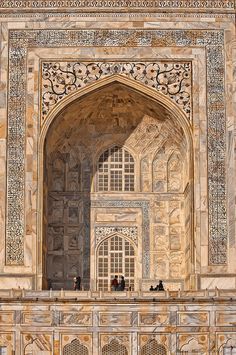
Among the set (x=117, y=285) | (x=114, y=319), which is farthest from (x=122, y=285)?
(x=114, y=319)

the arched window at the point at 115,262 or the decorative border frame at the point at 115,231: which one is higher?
the decorative border frame at the point at 115,231

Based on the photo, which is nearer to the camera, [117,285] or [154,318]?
[154,318]

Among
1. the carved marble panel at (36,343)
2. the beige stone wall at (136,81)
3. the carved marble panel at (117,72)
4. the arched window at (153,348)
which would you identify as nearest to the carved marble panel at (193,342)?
the arched window at (153,348)

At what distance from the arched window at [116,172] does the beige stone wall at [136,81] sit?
2.20 metres

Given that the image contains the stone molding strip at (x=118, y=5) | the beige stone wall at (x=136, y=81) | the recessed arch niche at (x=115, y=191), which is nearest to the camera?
the beige stone wall at (x=136, y=81)

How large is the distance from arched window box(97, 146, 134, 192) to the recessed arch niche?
0.06 meters

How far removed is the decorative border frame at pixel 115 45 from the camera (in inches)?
1139

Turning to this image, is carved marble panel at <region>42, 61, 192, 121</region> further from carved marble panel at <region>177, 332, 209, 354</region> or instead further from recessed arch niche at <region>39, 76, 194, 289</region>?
carved marble panel at <region>177, 332, 209, 354</region>

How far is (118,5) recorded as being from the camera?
2998cm

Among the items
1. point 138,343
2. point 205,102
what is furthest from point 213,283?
point 205,102

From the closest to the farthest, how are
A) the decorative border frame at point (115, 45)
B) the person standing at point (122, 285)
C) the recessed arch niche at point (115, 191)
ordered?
the decorative border frame at point (115, 45) → the person standing at point (122, 285) → the recessed arch niche at point (115, 191)

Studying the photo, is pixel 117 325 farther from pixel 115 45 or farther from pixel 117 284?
pixel 115 45

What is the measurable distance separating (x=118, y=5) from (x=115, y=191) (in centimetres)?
528

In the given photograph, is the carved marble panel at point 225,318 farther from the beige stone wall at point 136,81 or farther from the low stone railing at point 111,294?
the beige stone wall at point 136,81
